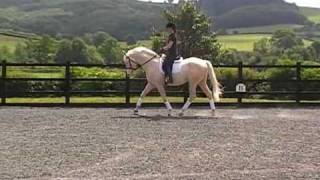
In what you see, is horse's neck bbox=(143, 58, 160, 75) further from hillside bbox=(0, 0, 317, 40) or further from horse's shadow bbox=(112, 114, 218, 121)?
hillside bbox=(0, 0, 317, 40)

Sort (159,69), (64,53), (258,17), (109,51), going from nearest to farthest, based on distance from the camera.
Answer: (159,69), (64,53), (109,51), (258,17)

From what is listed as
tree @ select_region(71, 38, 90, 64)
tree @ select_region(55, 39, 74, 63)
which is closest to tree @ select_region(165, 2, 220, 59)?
tree @ select_region(55, 39, 74, 63)

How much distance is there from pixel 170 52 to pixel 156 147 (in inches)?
248

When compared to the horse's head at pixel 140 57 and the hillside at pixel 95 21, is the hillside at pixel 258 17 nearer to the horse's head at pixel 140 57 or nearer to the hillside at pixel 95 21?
the hillside at pixel 95 21

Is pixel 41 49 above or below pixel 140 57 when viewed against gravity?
below

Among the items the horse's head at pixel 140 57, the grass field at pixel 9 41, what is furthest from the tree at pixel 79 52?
the horse's head at pixel 140 57

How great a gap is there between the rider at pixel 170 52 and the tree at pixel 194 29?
86.2 feet

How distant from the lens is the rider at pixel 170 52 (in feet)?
53.0

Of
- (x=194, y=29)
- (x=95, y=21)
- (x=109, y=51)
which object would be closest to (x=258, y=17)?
(x=95, y=21)

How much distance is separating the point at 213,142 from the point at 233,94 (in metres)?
10.7

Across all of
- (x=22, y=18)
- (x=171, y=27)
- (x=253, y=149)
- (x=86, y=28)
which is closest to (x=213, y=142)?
(x=253, y=149)

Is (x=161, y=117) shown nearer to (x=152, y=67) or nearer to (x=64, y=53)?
(x=152, y=67)

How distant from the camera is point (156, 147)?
10.4 m

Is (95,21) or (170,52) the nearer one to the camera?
(170,52)
